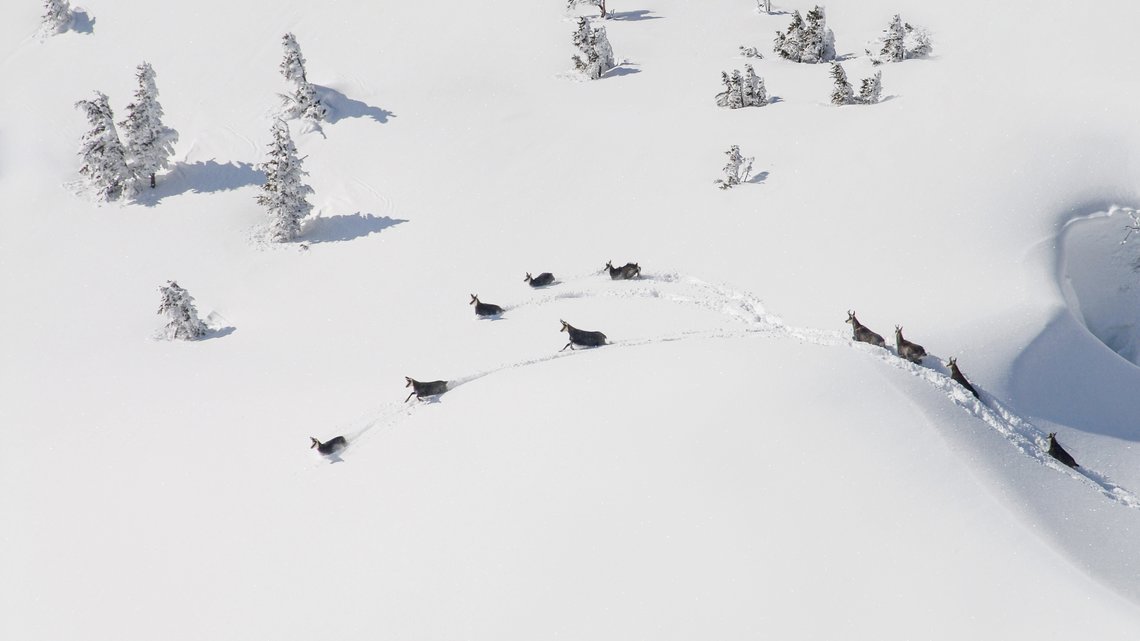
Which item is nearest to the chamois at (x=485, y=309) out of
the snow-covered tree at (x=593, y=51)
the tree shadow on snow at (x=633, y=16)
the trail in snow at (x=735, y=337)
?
the trail in snow at (x=735, y=337)

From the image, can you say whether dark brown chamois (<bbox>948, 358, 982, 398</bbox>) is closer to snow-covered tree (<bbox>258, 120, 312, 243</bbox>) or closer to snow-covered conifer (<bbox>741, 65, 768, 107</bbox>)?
snow-covered conifer (<bbox>741, 65, 768, 107</bbox>)

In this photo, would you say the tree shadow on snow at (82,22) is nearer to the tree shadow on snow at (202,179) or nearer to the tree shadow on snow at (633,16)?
the tree shadow on snow at (202,179)

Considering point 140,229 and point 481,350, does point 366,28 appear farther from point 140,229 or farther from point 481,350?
point 481,350

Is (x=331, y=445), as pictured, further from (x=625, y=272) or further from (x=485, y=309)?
(x=625, y=272)

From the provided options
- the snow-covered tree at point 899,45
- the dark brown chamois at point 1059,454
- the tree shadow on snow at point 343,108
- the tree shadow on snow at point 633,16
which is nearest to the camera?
the dark brown chamois at point 1059,454

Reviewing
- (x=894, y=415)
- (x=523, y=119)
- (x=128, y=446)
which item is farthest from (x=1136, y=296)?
(x=128, y=446)
